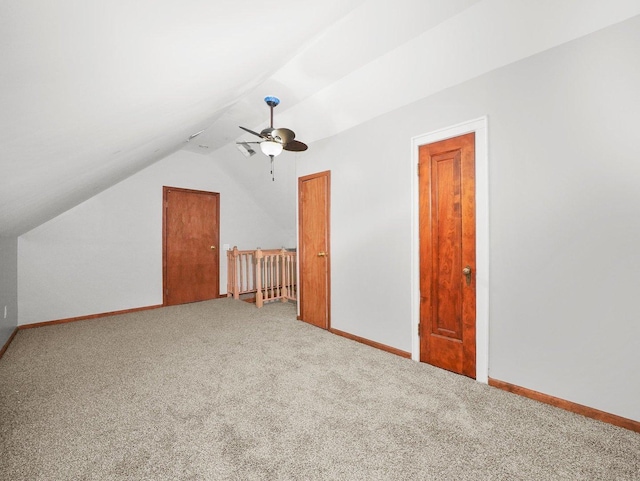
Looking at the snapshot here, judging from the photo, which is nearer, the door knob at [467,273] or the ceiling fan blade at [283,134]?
the door knob at [467,273]

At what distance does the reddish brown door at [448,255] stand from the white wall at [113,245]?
2.76m

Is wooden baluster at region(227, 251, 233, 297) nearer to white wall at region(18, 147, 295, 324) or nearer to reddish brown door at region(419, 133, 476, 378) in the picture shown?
white wall at region(18, 147, 295, 324)

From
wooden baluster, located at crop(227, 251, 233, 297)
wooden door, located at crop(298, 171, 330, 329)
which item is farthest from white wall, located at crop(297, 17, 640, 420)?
wooden baluster, located at crop(227, 251, 233, 297)

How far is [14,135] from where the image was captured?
0.98 meters

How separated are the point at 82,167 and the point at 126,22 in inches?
63.8

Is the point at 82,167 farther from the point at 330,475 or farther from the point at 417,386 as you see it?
the point at 417,386

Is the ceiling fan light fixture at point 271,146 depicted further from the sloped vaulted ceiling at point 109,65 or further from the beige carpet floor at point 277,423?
the beige carpet floor at point 277,423

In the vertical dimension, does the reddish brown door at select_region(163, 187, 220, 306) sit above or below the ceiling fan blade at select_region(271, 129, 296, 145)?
below

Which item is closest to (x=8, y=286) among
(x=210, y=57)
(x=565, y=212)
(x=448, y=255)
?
(x=210, y=57)

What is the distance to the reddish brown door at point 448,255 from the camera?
2338 mm

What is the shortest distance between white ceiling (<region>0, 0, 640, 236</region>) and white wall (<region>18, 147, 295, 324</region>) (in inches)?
84.7

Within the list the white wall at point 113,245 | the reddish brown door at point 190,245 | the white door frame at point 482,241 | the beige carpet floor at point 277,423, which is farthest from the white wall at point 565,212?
the reddish brown door at point 190,245

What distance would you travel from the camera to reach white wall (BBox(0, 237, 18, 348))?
9.78 ft

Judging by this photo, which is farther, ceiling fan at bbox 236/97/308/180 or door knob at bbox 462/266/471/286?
ceiling fan at bbox 236/97/308/180
